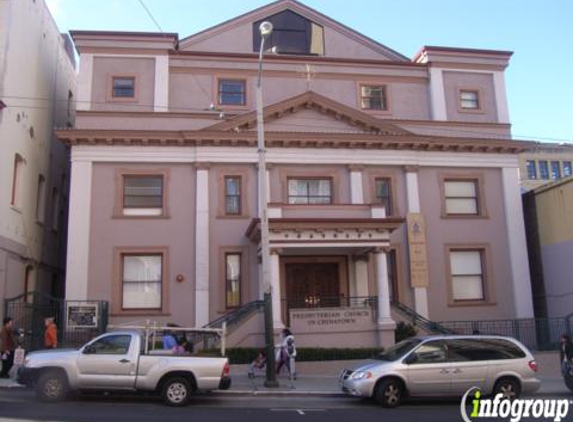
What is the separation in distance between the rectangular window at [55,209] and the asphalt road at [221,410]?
42.2 ft

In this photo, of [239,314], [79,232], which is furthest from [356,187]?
[79,232]

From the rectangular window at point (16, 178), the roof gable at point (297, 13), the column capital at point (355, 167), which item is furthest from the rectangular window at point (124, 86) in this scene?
the column capital at point (355, 167)

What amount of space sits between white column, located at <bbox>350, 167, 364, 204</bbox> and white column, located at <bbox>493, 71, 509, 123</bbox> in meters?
7.20

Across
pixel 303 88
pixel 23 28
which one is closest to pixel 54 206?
pixel 23 28

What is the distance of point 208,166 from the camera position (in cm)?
2406

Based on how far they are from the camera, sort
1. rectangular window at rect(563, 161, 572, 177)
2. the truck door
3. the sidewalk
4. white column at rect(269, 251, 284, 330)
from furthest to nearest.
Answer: rectangular window at rect(563, 161, 572, 177) → white column at rect(269, 251, 284, 330) → the sidewalk → the truck door

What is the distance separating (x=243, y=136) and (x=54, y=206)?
9.48m

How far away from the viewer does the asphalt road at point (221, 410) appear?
11453 mm

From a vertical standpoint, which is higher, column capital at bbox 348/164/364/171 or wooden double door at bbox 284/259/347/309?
column capital at bbox 348/164/364/171

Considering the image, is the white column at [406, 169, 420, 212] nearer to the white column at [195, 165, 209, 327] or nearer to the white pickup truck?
the white column at [195, 165, 209, 327]

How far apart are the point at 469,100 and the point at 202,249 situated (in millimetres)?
13579

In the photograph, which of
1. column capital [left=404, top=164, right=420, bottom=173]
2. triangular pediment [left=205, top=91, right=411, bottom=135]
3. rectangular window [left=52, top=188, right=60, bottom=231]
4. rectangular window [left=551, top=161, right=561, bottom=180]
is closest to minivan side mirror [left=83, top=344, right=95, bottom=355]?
triangular pediment [left=205, top=91, right=411, bottom=135]

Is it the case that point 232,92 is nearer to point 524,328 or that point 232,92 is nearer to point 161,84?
point 161,84

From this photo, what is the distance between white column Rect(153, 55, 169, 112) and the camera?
2461cm
